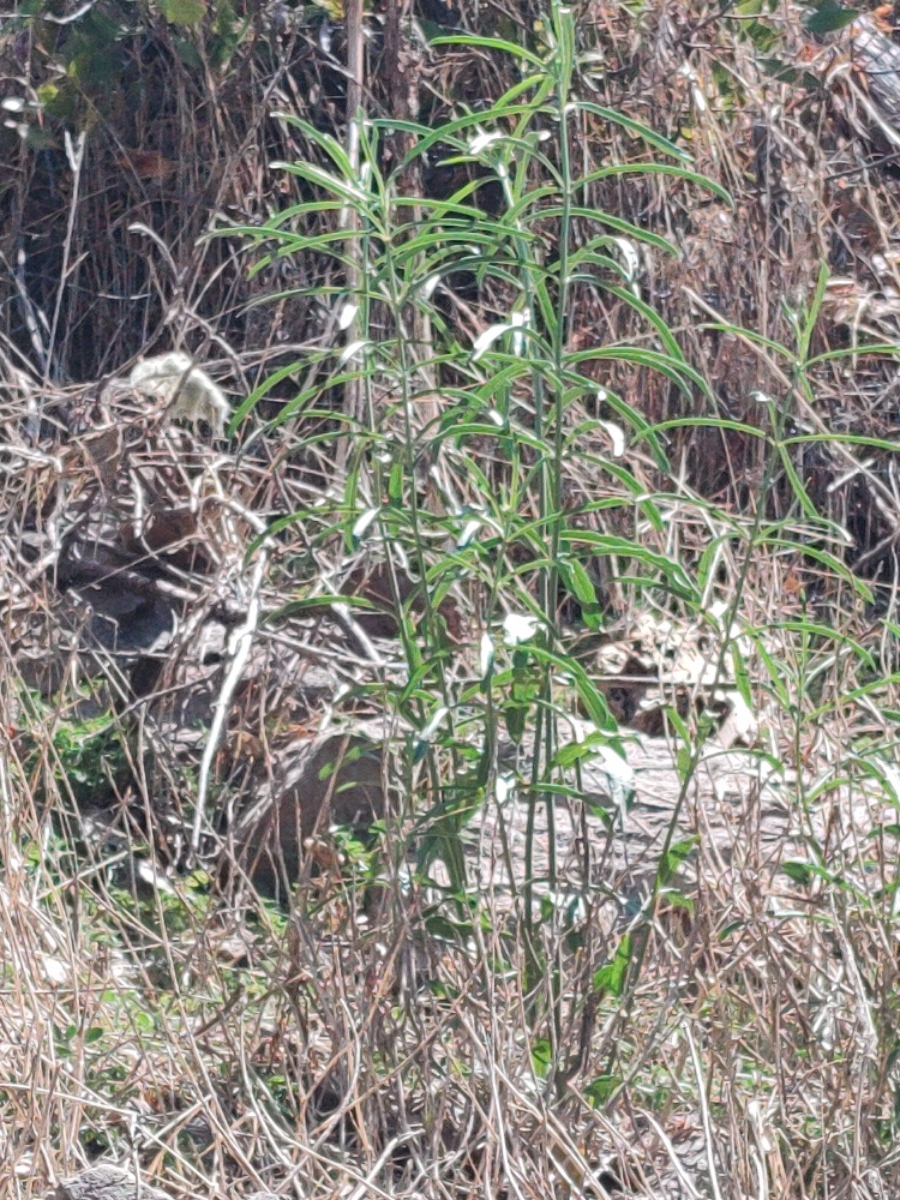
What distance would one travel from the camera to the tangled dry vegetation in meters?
2.59

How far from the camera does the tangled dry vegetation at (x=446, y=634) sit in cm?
259

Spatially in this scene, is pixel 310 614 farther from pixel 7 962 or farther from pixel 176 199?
pixel 176 199

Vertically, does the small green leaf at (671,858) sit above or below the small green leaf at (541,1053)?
above

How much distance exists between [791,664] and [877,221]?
291 cm

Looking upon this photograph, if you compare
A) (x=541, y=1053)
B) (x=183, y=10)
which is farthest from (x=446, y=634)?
(x=183, y=10)

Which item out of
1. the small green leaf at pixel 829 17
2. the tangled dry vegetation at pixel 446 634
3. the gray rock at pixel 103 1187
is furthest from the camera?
the small green leaf at pixel 829 17

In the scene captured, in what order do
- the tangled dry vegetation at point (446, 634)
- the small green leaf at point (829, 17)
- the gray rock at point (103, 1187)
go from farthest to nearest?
1. the small green leaf at point (829, 17)
2. the tangled dry vegetation at point (446, 634)
3. the gray rock at point (103, 1187)

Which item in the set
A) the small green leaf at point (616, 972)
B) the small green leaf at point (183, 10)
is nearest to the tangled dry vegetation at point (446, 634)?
the small green leaf at point (616, 972)

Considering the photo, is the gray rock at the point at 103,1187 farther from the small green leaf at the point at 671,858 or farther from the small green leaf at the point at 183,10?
the small green leaf at the point at 183,10

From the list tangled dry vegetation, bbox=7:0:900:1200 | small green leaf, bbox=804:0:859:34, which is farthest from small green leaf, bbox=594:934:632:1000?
small green leaf, bbox=804:0:859:34

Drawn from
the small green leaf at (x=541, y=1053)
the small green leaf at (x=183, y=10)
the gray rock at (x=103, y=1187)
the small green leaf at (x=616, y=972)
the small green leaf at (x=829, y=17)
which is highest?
the small green leaf at (x=829, y=17)

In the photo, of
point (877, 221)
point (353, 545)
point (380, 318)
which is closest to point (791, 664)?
point (353, 545)

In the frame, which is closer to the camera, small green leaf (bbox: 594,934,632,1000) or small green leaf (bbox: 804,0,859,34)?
small green leaf (bbox: 594,934,632,1000)

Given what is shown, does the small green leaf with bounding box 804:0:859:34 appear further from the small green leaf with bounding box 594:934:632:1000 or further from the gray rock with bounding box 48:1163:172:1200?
the gray rock with bounding box 48:1163:172:1200
